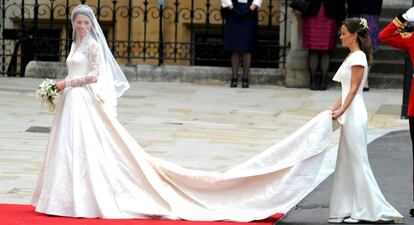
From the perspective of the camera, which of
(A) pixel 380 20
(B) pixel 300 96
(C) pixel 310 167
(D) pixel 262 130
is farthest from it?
(A) pixel 380 20

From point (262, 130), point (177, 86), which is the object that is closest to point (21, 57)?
point (177, 86)

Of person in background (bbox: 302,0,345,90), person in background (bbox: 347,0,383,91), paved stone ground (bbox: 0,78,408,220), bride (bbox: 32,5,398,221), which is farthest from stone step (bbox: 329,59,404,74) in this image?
bride (bbox: 32,5,398,221)

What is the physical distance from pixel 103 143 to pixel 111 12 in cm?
1168

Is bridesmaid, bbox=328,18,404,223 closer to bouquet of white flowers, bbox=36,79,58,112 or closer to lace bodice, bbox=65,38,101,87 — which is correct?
lace bodice, bbox=65,38,101,87

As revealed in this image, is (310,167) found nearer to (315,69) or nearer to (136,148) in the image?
(136,148)

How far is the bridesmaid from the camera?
9625 mm

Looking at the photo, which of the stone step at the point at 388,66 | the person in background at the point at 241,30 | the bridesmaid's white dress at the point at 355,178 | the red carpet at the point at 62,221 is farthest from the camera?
the stone step at the point at 388,66

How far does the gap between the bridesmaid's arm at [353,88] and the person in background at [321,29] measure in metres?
9.82

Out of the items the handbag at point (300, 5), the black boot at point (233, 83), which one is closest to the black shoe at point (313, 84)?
the handbag at point (300, 5)

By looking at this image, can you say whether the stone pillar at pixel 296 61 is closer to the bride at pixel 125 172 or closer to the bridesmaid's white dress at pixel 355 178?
the bride at pixel 125 172

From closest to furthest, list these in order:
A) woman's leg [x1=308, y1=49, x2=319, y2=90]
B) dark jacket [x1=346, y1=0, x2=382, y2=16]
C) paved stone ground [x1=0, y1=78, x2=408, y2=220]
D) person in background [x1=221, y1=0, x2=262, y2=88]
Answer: paved stone ground [x1=0, y1=78, x2=408, y2=220] < dark jacket [x1=346, y1=0, x2=382, y2=16] < woman's leg [x1=308, y1=49, x2=319, y2=90] < person in background [x1=221, y1=0, x2=262, y2=88]

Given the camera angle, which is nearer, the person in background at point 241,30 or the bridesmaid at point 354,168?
the bridesmaid at point 354,168

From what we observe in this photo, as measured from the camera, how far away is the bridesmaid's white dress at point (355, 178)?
9617 mm

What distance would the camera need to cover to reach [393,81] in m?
20.0
